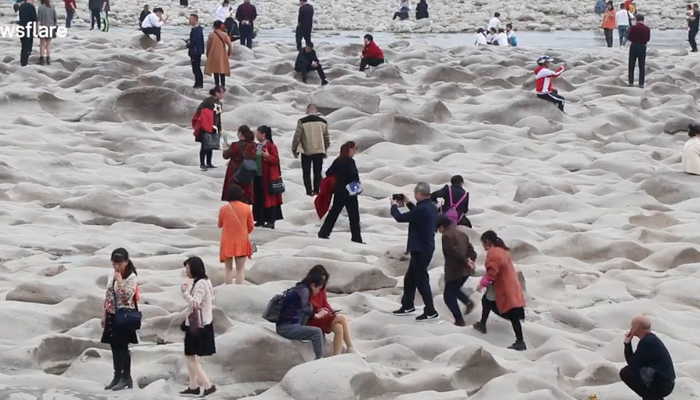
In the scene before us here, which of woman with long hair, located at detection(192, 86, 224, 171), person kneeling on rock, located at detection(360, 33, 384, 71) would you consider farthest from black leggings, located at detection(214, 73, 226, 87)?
woman with long hair, located at detection(192, 86, 224, 171)

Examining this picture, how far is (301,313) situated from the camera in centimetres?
1046

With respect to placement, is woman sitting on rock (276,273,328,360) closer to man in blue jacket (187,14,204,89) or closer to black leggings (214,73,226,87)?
black leggings (214,73,226,87)

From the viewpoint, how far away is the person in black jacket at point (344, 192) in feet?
46.6

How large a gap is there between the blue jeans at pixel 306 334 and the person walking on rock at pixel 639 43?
17.4 meters

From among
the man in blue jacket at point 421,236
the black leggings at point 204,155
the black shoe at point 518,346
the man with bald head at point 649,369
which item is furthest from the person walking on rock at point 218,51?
the man with bald head at point 649,369

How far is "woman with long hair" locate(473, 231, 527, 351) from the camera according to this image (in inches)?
439

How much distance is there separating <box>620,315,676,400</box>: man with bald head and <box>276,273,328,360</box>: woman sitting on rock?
8.11 ft

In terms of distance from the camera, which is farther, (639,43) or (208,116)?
(639,43)

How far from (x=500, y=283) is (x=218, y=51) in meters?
12.9

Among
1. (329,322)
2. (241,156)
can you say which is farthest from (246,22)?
(329,322)

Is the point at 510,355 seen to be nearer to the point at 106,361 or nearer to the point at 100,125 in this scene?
the point at 106,361

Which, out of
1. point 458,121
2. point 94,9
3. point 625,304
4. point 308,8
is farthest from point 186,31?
point 625,304

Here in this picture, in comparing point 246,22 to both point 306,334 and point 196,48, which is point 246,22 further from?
point 306,334

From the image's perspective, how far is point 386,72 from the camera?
26625 millimetres
